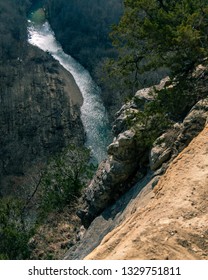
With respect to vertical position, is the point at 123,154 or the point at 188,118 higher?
the point at 188,118

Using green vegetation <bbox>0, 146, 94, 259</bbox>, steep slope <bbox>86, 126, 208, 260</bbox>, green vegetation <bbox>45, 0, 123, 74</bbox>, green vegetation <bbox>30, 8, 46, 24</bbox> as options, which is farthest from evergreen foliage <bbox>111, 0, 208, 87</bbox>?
green vegetation <bbox>30, 8, 46, 24</bbox>

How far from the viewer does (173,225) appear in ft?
36.3

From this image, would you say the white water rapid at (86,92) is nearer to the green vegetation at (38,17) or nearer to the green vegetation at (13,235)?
the green vegetation at (38,17)

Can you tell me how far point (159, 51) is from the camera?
21.5m

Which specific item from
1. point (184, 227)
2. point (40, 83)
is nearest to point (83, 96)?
point (40, 83)

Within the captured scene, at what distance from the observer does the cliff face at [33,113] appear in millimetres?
65562

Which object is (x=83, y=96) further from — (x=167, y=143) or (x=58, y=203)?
(x=167, y=143)

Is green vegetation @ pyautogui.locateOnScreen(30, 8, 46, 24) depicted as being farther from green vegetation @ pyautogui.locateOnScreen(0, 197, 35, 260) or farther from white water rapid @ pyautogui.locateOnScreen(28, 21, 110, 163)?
green vegetation @ pyautogui.locateOnScreen(0, 197, 35, 260)

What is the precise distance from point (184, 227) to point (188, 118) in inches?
357

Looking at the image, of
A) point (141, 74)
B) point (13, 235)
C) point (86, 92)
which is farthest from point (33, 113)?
point (141, 74)

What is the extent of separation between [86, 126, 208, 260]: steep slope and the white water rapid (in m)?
48.3

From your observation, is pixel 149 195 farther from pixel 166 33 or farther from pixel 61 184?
pixel 61 184
